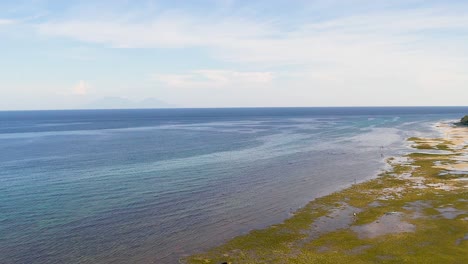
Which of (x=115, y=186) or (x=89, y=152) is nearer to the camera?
(x=115, y=186)

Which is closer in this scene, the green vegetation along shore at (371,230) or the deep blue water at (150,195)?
the green vegetation along shore at (371,230)

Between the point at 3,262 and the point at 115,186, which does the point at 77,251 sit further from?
the point at 115,186

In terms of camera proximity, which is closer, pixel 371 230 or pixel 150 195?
pixel 371 230

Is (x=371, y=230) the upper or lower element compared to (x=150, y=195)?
lower

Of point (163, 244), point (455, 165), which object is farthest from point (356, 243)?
point (455, 165)

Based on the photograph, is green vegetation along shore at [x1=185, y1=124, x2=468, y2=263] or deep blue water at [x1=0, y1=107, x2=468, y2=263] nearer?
green vegetation along shore at [x1=185, y1=124, x2=468, y2=263]

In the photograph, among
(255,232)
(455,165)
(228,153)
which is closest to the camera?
(255,232)

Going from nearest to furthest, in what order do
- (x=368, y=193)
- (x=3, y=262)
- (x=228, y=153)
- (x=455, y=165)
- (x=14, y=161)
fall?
(x=3, y=262)
(x=368, y=193)
(x=455, y=165)
(x=14, y=161)
(x=228, y=153)
